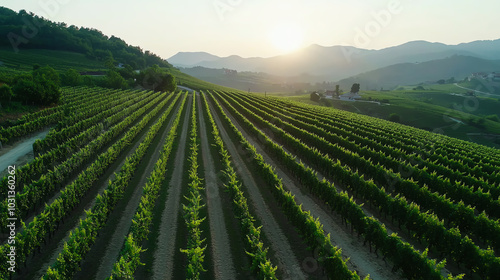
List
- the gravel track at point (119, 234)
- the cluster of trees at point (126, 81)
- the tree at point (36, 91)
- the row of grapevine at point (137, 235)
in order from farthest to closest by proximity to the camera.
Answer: the cluster of trees at point (126, 81) → the tree at point (36, 91) → the gravel track at point (119, 234) → the row of grapevine at point (137, 235)

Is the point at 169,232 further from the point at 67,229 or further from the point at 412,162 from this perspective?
the point at 412,162

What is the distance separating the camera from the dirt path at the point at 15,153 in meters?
29.3

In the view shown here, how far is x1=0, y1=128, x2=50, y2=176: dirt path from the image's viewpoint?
29.3 metres

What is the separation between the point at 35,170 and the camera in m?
25.4

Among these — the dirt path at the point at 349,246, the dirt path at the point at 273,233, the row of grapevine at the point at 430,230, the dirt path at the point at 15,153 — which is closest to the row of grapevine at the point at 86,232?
the dirt path at the point at 273,233

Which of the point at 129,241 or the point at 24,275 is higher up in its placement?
the point at 129,241

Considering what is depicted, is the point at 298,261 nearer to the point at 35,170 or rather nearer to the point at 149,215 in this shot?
the point at 149,215

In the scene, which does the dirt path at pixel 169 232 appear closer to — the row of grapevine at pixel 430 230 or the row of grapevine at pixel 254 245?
the row of grapevine at pixel 254 245

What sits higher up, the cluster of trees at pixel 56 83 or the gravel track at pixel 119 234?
the cluster of trees at pixel 56 83

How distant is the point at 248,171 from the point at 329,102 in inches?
5143

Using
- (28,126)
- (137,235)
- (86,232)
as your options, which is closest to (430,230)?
(137,235)

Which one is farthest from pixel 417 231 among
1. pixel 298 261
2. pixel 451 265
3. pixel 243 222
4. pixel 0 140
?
pixel 0 140

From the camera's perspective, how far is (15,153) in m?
32.7

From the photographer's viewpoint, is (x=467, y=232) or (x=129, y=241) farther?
(x=467, y=232)
